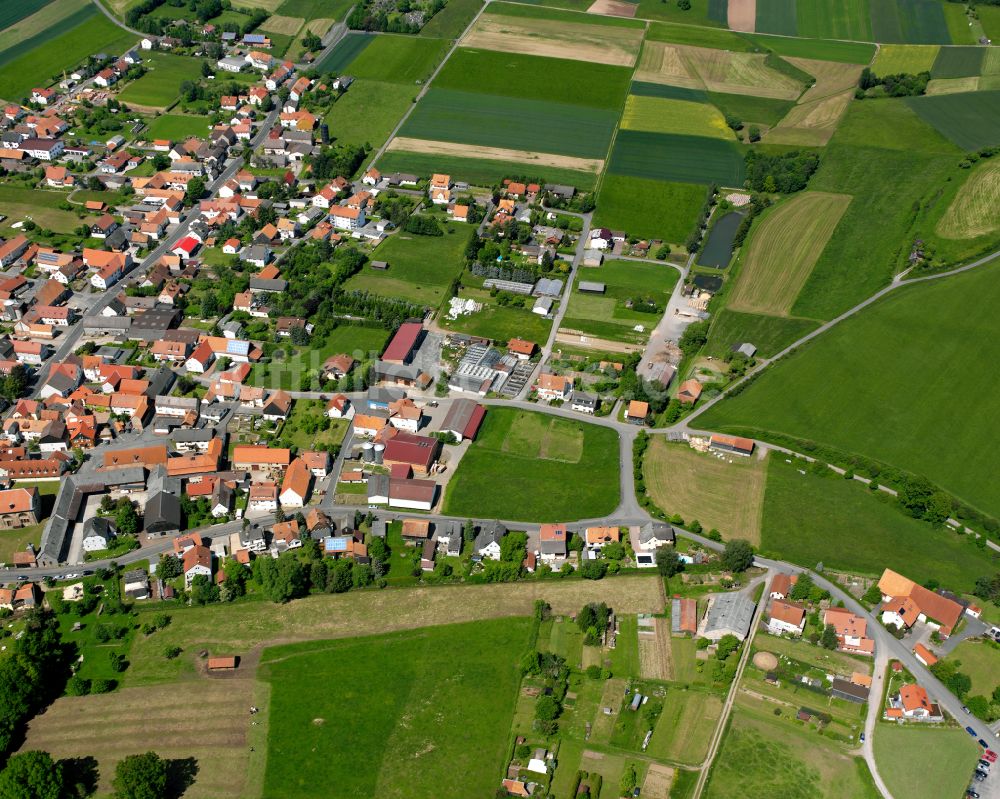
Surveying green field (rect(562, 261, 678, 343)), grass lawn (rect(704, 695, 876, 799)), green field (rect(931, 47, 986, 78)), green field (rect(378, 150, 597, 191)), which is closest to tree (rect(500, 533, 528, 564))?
grass lawn (rect(704, 695, 876, 799))

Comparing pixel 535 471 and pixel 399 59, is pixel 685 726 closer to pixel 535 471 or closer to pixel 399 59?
pixel 535 471

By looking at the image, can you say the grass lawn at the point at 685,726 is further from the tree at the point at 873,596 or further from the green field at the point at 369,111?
the green field at the point at 369,111

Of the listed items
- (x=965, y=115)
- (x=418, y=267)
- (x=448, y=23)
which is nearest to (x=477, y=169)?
(x=418, y=267)

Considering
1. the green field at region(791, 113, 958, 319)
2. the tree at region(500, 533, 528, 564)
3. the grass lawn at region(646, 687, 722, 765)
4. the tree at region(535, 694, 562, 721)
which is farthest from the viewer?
the green field at region(791, 113, 958, 319)

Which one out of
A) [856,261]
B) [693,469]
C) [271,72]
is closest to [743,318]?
[856,261]

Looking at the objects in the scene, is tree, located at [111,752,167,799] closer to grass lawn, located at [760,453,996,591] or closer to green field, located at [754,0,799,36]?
grass lawn, located at [760,453,996,591]

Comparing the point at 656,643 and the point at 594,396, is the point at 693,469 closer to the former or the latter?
the point at 594,396
